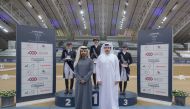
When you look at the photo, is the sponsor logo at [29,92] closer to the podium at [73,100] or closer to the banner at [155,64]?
the podium at [73,100]

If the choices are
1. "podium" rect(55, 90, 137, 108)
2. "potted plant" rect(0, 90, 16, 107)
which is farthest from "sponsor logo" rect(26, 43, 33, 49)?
"podium" rect(55, 90, 137, 108)

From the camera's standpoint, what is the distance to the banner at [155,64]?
21.1ft

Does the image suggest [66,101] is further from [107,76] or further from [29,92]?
[107,76]

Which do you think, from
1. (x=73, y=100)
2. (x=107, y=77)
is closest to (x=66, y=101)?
(x=73, y=100)

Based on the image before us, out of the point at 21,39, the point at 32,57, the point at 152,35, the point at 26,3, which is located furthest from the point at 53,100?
the point at 26,3

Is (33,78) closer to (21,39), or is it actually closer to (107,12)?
(21,39)

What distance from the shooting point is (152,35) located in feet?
22.5

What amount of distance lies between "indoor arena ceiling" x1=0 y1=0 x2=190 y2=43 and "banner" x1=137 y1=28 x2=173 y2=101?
11042mm

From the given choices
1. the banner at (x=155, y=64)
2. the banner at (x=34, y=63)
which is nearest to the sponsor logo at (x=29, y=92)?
the banner at (x=34, y=63)

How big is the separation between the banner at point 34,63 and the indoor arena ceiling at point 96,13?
11.3 meters

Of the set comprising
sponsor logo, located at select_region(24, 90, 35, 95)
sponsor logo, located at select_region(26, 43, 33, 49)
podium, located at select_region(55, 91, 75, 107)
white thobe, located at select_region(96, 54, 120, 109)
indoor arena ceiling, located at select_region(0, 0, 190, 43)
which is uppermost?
indoor arena ceiling, located at select_region(0, 0, 190, 43)

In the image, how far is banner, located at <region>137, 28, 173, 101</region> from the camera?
6.43 m

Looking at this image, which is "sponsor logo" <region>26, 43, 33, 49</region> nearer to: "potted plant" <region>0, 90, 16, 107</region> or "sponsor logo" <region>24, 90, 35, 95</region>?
"sponsor logo" <region>24, 90, 35, 95</region>

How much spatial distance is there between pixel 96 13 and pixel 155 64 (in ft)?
51.9
